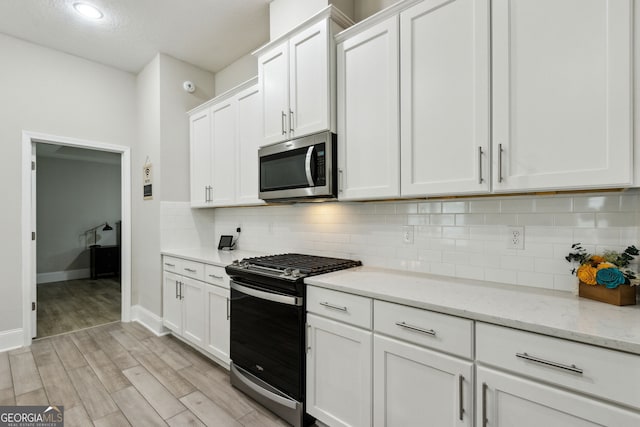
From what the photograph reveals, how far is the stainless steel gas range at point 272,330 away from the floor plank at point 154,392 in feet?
1.33

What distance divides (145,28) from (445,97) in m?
2.87

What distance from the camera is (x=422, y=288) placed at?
157 centimetres

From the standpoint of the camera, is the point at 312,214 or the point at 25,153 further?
the point at 25,153

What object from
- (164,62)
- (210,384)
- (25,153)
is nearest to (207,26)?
(164,62)

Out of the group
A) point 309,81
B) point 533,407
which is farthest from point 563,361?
point 309,81

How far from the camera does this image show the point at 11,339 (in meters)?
2.94

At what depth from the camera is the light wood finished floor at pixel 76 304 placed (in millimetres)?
3561

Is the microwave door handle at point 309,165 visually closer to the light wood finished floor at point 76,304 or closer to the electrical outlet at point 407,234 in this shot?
the electrical outlet at point 407,234

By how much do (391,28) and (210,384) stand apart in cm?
272

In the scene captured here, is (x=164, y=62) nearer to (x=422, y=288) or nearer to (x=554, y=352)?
(x=422, y=288)

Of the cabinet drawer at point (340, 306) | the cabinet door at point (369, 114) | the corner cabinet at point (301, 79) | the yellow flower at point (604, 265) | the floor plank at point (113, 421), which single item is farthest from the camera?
the corner cabinet at point (301, 79)

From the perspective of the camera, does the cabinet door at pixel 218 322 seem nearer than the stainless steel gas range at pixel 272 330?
No

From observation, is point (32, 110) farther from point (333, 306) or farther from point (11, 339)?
point (333, 306)

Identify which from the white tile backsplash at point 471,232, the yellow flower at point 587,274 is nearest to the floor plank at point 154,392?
the white tile backsplash at point 471,232
